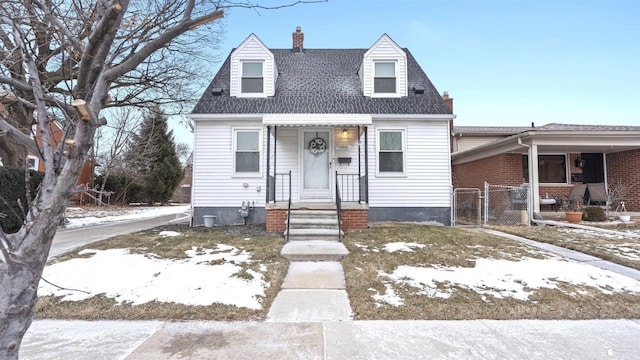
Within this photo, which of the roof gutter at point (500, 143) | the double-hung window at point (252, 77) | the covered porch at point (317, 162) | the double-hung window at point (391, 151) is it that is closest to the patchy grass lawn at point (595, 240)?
the roof gutter at point (500, 143)

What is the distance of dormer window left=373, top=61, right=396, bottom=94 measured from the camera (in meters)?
10.2

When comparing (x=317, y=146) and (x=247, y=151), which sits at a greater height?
(x=317, y=146)

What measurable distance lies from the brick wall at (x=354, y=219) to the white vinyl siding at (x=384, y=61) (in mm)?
4329

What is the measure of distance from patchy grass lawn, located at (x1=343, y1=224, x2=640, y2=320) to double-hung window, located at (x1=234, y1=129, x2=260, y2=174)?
15.6 ft

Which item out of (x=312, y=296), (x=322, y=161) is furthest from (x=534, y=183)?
(x=312, y=296)

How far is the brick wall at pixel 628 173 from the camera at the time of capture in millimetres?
11047

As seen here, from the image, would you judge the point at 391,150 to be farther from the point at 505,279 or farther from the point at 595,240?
the point at 505,279

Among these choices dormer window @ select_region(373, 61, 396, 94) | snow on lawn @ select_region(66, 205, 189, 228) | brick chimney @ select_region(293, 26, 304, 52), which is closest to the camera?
dormer window @ select_region(373, 61, 396, 94)

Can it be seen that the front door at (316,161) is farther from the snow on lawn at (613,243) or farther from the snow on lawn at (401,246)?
the snow on lawn at (613,243)

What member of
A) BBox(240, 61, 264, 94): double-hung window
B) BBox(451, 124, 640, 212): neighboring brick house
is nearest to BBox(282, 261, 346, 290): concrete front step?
BBox(240, 61, 264, 94): double-hung window

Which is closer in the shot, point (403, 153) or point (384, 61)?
point (403, 153)

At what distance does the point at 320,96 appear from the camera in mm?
10141

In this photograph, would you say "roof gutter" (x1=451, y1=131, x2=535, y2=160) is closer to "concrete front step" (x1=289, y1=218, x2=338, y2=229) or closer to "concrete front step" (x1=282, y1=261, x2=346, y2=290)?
"concrete front step" (x1=289, y1=218, x2=338, y2=229)

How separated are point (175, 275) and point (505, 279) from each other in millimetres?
4842
